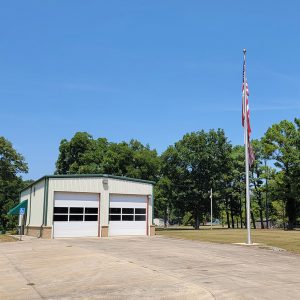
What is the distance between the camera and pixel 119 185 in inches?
1387

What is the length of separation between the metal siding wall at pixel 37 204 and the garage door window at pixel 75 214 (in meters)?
1.40

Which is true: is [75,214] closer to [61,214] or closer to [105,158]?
[61,214]

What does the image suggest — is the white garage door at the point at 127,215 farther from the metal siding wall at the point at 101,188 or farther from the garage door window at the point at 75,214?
the garage door window at the point at 75,214

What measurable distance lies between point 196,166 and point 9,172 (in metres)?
33.7

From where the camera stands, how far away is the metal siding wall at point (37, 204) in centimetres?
3322

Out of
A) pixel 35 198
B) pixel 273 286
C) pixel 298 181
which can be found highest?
pixel 298 181

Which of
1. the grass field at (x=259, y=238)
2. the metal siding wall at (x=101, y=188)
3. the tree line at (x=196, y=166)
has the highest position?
the tree line at (x=196, y=166)

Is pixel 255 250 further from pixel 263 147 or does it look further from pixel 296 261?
pixel 263 147

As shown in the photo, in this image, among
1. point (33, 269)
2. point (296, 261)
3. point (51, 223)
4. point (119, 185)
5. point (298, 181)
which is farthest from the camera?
point (298, 181)

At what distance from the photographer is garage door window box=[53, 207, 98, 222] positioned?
32.5 metres

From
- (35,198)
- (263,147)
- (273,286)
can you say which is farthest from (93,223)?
(263,147)

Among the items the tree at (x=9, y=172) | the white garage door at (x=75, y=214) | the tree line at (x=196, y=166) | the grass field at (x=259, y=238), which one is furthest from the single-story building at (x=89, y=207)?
the tree at (x=9, y=172)

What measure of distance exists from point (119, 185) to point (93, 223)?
12.2 feet

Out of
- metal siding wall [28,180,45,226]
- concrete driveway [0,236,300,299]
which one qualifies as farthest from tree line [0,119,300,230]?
concrete driveway [0,236,300,299]
